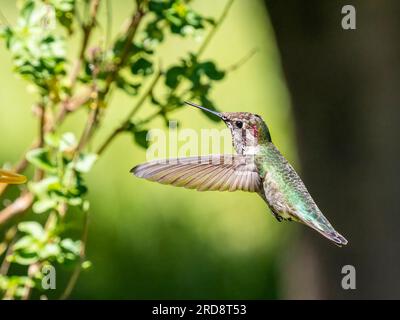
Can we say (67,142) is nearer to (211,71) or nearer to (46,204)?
(46,204)

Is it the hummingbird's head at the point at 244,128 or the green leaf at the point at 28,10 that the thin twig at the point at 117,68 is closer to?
the green leaf at the point at 28,10

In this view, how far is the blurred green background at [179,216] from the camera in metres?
4.07

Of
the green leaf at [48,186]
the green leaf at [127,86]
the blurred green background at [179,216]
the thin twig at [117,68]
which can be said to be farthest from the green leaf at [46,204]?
the blurred green background at [179,216]

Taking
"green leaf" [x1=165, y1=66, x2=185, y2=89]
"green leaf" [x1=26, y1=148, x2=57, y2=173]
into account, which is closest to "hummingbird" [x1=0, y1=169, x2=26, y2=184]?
"green leaf" [x1=26, y1=148, x2=57, y2=173]

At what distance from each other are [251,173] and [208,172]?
4.3 inches

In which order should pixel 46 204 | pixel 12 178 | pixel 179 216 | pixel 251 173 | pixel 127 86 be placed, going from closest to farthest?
1. pixel 12 178
2. pixel 251 173
3. pixel 46 204
4. pixel 127 86
5. pixel 179 216

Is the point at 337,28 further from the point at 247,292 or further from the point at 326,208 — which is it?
the point at 247,292

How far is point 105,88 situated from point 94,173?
2462 mm

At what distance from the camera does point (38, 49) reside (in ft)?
5.55

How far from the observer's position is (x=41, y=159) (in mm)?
1659

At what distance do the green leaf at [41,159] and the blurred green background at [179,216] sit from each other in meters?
2.22

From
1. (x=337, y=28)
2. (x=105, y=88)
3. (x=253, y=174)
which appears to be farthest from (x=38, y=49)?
(x=337, y=28)

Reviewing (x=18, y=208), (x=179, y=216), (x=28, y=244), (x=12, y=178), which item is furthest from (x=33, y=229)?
(x=179, y=216)

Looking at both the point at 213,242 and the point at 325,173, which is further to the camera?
the point at 213,242
